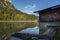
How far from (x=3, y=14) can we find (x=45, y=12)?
34.0 feet

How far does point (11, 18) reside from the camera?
918 inches

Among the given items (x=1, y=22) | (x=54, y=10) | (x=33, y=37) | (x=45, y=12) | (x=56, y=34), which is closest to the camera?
(x=33, y=37)

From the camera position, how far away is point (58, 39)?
32.0 ft

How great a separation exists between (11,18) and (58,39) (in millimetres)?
14266

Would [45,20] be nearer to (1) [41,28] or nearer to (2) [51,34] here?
(1) [41,28]

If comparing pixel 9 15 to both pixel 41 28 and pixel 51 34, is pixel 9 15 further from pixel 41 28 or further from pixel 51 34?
pixel 51 34

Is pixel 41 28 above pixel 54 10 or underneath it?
underneath

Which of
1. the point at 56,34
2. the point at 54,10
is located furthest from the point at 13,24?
the point at 56,34

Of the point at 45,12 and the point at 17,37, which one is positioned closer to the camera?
the point at 17,37

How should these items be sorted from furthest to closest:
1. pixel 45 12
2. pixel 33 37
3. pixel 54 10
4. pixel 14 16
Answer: pixel 14 16
pixel 45 12
pixel 54 10
pixel 33 37

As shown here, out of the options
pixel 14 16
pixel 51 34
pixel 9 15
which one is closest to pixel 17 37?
pixel 51 34

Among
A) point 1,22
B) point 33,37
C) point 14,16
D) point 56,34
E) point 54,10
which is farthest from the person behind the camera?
point 1,22

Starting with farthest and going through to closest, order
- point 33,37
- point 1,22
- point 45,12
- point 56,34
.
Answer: point 1,22 < point 45,12 < point 56,34 < point 33,37

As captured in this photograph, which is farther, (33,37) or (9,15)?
(9,15)
